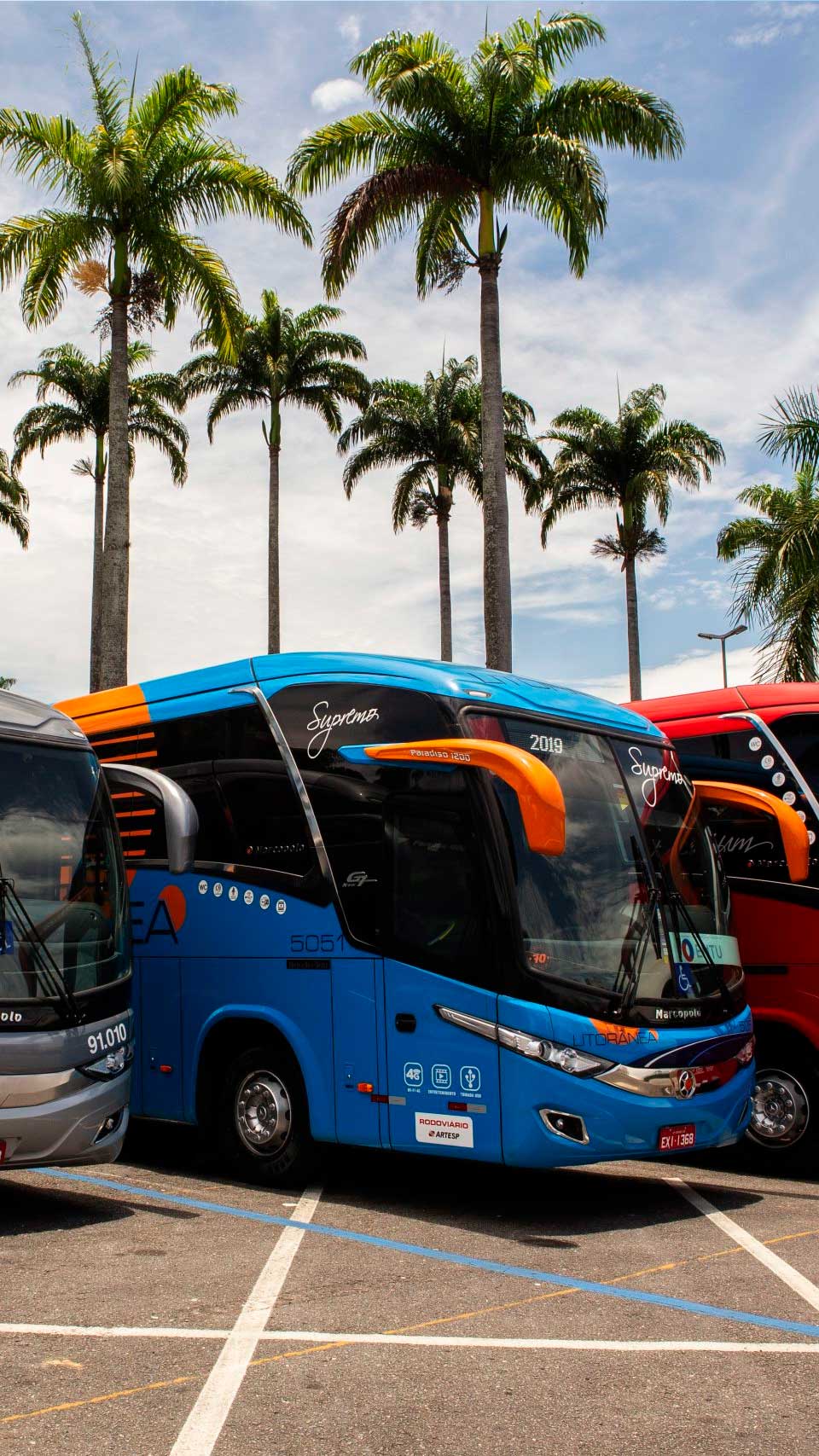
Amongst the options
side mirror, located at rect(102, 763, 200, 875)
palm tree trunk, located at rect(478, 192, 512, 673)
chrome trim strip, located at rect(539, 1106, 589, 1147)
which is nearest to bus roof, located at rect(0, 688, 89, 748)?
side mirror, located at rect(102, 763, 200, 875)

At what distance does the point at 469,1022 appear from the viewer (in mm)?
7773

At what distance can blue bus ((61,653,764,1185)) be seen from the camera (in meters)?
7.63

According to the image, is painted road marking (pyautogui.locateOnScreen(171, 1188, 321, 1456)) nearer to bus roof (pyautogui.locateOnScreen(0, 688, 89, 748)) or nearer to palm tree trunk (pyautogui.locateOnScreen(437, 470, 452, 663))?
bus roof (pyautogui.locateOnScreen(0, 688, 89, 748))

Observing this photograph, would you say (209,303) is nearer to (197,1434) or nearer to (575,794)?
(575,794)

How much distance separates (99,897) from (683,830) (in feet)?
12.3

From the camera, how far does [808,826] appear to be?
965 cm

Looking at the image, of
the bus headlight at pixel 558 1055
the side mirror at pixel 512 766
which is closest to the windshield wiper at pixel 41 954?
the side mirror at pixel 512 766

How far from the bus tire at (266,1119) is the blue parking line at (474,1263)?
0.52m

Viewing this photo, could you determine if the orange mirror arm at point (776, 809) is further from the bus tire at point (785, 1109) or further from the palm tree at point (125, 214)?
the palm tree at point (125, 214)

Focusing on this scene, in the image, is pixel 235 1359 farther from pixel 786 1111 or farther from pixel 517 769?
pixel 786 1111

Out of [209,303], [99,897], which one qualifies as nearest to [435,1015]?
[99,897]

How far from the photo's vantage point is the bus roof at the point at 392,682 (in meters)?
8.45

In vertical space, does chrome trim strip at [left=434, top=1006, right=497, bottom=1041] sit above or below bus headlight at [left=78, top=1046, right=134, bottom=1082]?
above

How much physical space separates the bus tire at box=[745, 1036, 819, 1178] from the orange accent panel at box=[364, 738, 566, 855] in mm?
3194
